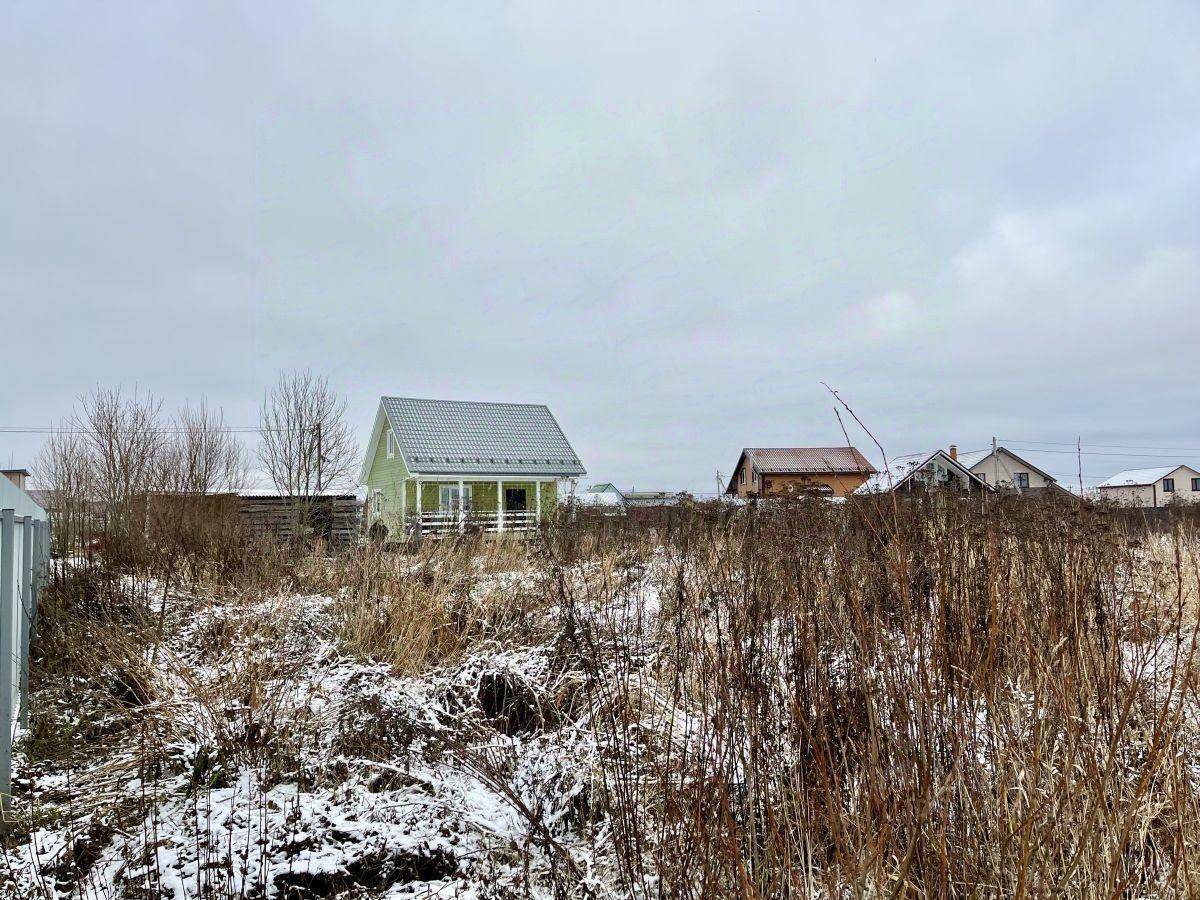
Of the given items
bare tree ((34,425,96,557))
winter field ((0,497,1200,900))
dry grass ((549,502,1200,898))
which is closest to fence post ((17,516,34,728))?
winter field ((0,497,1200,900))

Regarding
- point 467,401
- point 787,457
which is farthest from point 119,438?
point 787,457

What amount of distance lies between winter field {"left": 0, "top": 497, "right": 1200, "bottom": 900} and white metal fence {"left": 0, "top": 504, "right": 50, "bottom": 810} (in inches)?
7.9

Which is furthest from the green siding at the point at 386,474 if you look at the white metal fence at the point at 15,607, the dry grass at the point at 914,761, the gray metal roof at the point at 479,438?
the dry grass at the point at 914,761

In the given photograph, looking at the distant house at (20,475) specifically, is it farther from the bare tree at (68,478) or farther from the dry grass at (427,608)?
the dry grass at (427,608)

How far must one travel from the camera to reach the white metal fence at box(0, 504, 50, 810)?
2.74 meters

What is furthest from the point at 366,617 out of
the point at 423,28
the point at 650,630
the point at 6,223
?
the point at 6,223

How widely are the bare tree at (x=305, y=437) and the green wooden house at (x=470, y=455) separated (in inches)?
93.1

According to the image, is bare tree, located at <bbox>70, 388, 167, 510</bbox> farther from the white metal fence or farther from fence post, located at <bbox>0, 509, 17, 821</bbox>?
fence post, located at <bbox>0, 509, 17, 821</bbox>

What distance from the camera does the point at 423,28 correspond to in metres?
6.82

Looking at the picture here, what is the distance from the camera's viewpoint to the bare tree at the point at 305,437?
18.6 meters

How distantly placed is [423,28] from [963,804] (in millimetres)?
7524

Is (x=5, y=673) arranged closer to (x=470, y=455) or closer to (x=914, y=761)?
(x=914, y=761)

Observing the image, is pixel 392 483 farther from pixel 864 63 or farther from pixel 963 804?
pixel 963 804

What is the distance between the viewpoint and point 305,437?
61.6 feet
